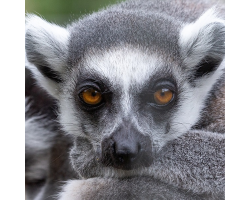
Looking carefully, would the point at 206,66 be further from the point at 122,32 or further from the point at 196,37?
the point at 122,32

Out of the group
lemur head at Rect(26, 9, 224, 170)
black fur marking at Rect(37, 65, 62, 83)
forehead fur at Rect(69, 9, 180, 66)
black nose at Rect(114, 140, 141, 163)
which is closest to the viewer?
black nose at Rect(114, 140, 141, 163)

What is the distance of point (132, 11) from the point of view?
235cm

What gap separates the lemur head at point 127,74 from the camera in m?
2.01

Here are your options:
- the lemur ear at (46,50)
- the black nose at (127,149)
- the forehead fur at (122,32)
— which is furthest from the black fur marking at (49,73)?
the black nose at (127,149)

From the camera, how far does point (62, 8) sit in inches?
94.6

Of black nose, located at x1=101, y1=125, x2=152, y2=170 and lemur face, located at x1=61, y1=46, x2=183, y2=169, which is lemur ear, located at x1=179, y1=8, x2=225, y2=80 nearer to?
lemur face, located at x1=61, y1=46, x2=183, y2=169

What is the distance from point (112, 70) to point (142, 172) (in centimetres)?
63

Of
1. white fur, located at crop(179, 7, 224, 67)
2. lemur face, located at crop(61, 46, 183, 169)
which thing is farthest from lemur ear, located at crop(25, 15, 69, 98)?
white fur, located at crop(179, 7, 224, 67)

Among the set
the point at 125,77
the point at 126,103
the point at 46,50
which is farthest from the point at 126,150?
the point at 46,50

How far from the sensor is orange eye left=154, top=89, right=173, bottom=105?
2.06 meters

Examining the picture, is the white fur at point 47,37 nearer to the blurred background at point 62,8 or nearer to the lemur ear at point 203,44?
the blurred background at point 62,8

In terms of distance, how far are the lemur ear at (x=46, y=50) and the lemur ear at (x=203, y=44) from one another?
0.77m

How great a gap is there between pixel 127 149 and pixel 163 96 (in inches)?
15.9
